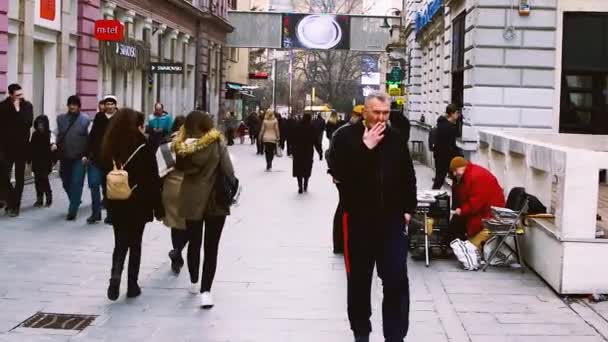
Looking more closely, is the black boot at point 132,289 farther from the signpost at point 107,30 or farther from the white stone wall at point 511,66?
the signpost at point 107,30

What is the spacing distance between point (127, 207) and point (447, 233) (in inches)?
156

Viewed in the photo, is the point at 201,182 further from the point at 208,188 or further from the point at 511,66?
the point at 511,66

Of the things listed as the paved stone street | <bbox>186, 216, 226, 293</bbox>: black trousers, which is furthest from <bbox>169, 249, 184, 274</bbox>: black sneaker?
<bbox>186, 216, 226, 293</bbox>: black trousers

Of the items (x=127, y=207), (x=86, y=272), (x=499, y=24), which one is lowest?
(x=86, y=272)

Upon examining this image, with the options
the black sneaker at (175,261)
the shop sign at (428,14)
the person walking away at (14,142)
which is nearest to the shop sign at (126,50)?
the shop sign at (428,14)

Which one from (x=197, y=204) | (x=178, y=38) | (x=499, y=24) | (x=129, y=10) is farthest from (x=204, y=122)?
(x=178, y=38)

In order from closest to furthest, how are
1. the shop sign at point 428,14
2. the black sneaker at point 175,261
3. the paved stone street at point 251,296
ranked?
1. the paved stone street at point 251,296
2. the black sneaker at point 175,261
3. the shop sign at point 428,14

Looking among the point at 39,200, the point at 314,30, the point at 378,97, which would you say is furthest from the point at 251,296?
the point at 314,30

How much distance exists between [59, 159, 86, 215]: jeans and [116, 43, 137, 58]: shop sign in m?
14.1

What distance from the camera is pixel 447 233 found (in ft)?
35.2

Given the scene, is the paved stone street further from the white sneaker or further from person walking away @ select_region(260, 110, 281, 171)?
person walking away @ select_region(260, 110, 281, 171)

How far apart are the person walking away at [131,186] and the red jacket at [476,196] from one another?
378 cm

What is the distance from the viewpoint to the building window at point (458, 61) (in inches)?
878

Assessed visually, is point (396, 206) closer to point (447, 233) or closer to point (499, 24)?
point (447, 233)
